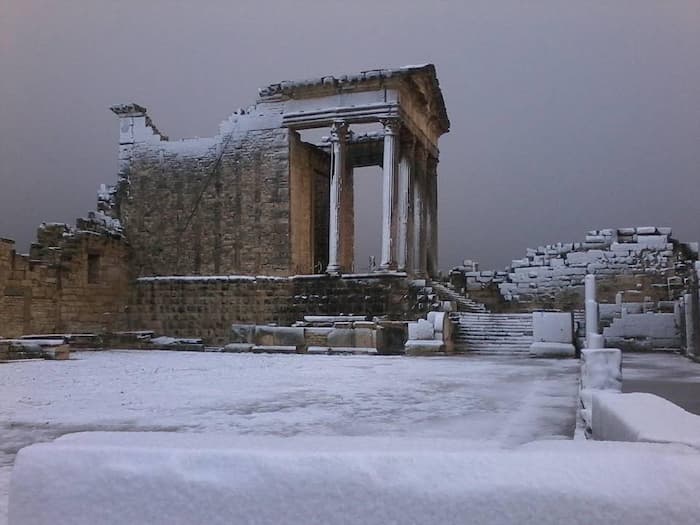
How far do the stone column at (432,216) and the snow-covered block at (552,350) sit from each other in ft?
37.0

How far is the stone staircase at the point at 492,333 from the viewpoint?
1661cm

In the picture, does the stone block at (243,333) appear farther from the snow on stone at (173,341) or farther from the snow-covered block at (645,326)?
the snow-covered block at (645,326)

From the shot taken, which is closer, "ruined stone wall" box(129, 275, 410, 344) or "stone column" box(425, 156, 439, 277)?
"ruined stone wall" box(129, 275, 410, 344)

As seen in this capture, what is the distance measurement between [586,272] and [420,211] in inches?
259

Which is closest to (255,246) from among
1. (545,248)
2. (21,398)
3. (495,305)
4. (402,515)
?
(495,305)

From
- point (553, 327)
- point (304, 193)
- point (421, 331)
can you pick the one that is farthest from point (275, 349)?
point (304, 193)

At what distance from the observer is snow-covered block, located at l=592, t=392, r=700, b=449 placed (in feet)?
6.93

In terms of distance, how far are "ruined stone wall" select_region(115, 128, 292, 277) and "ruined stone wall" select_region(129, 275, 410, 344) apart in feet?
5.08

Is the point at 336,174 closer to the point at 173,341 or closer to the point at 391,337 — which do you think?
the point at 391,337

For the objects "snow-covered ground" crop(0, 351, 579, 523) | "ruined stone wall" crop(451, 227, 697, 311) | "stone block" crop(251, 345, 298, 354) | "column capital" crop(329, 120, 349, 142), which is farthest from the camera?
"ruined stone wall" crop(451, 227, 697, 311)

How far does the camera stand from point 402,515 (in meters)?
1.78

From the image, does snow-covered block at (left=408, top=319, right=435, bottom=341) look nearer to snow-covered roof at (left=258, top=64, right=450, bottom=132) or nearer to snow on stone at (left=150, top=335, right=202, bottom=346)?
snow on stone at (left=150, top=335, right=202, bottom=346)

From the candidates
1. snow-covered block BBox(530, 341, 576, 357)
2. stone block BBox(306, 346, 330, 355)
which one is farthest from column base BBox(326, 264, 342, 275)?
snow-covered block BBox(530, 341, 576, 357)

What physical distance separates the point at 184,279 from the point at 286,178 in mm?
5021
